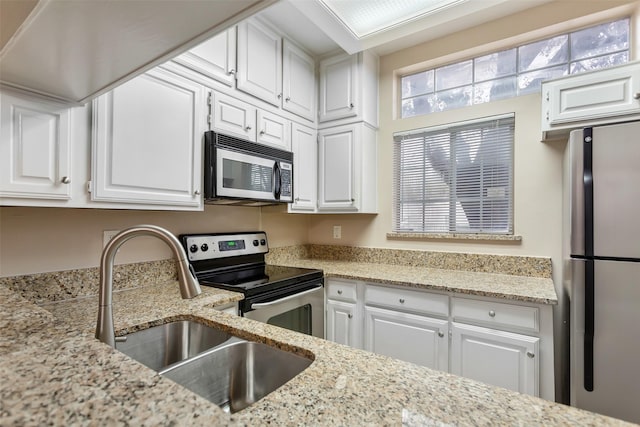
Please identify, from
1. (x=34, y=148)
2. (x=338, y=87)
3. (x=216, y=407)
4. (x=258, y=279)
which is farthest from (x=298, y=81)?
(x=216, y=407)

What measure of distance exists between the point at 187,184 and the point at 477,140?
6.86 ft

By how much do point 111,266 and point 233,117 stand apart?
1.32 meters

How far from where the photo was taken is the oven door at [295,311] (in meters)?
1.83

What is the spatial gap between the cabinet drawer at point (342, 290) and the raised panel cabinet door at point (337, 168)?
0.63m

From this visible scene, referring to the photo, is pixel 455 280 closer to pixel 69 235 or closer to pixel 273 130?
pixel 273 130

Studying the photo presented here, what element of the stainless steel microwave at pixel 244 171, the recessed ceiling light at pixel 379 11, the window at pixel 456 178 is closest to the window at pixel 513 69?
the window at pixel 456 178

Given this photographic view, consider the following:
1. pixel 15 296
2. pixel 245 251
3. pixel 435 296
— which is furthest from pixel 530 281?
pixel 15 296

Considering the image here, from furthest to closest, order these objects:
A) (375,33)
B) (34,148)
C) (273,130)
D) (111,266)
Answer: (273,130) < (375,33) < (34,148) < (111,266)

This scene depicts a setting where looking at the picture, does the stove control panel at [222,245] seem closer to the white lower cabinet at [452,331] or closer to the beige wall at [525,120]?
the white lower cabinet at [452,331]

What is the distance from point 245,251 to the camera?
7.83 feet

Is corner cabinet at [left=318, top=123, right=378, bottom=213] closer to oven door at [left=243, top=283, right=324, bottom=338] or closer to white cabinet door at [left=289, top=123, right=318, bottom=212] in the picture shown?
white cabinet door at [left=289, top=123, right=318, bottom=212]

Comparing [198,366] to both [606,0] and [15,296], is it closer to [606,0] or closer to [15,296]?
[15,296]

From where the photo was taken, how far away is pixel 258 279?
2055mm

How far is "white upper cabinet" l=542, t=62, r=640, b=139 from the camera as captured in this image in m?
1.59
